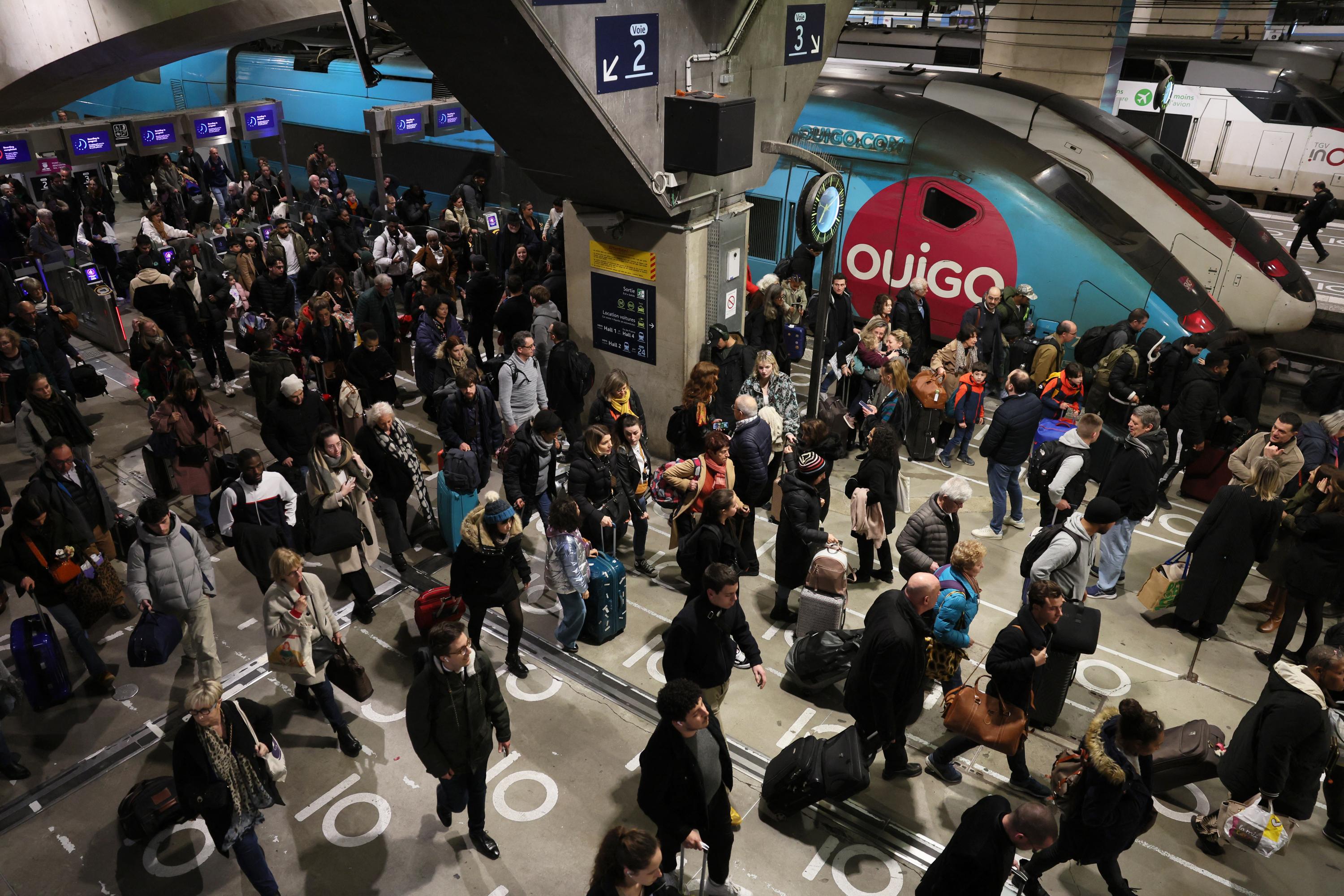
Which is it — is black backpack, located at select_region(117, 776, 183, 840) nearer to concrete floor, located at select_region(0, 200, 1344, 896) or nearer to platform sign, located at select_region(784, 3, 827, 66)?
concrete floor, located at select_region(0, 200, 1344, 896)

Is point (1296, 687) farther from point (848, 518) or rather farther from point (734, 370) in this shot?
point (734, 370)

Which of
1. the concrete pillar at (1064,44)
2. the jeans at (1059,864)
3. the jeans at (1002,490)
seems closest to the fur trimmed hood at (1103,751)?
the jeans at (1059,864)

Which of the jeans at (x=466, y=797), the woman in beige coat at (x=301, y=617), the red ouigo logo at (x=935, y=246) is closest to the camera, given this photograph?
the jeans at (x=466, y=797)

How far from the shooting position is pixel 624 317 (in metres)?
9.98

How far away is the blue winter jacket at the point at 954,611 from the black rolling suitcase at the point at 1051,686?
666 mm

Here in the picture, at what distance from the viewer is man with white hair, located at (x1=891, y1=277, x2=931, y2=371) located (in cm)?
1112

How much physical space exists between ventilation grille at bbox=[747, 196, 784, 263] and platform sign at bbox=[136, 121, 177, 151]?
10344 mm

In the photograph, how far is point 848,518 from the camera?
921 centimetres

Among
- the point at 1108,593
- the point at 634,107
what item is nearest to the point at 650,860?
the point at 1108,593

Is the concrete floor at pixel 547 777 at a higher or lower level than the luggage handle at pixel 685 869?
lower

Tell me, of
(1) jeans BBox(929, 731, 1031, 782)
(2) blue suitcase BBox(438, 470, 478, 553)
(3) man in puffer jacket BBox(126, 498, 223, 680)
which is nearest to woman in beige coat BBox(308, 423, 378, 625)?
(2) blue suitcase BBox(438, 470, 478, 553)

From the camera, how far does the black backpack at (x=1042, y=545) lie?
6.44m

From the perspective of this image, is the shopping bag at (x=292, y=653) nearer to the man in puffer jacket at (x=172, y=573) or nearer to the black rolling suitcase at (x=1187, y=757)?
the man in puffer jacket at (x=172, y=573)

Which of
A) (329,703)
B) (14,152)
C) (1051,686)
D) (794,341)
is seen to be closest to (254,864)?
(329,703)
